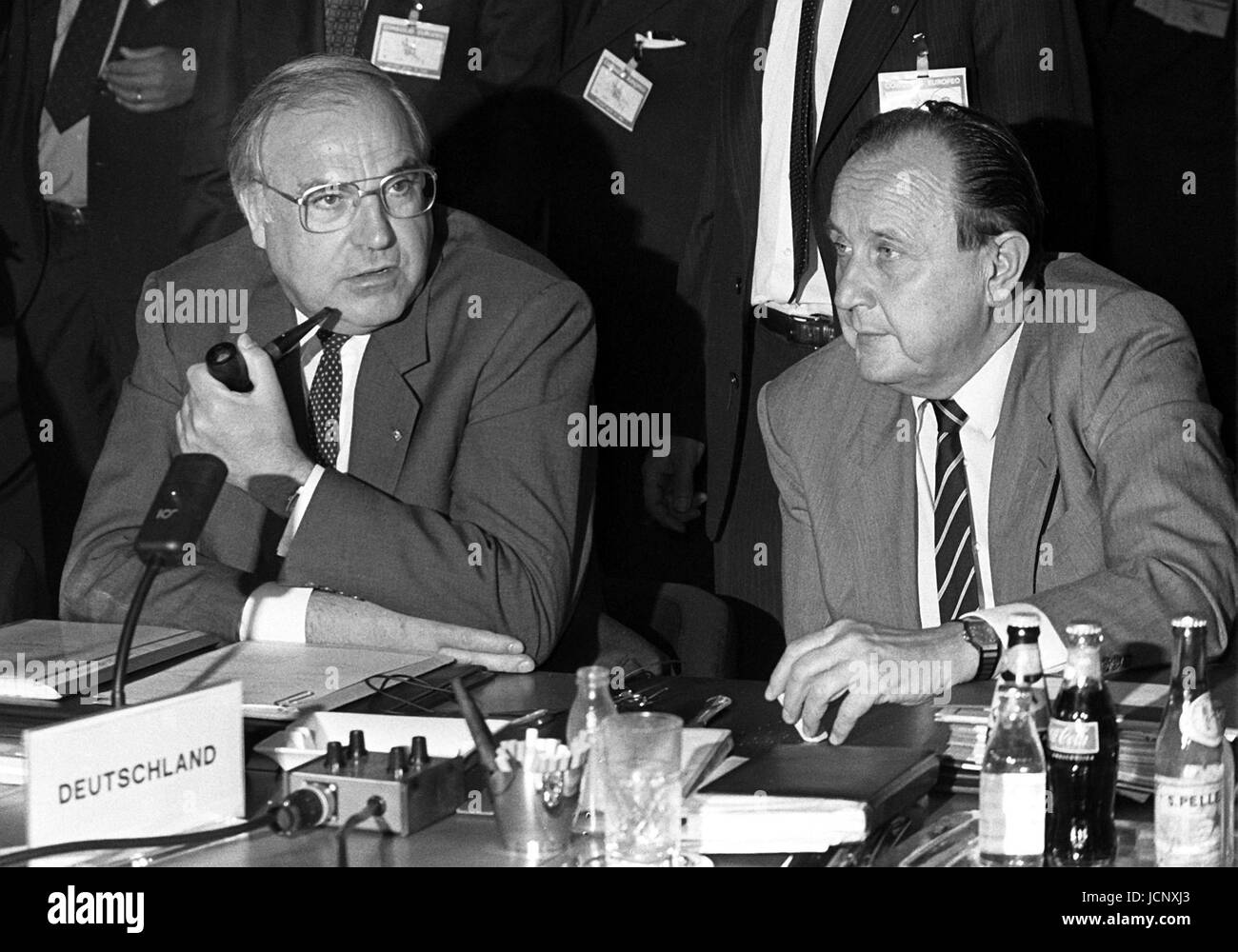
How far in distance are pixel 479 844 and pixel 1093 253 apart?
240 cm

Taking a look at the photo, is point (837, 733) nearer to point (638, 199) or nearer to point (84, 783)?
point (84, 783)

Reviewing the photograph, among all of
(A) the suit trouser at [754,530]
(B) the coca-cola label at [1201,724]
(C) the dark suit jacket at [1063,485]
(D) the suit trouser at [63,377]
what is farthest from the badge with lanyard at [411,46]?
(B) the coca-cola label at [1201,724]

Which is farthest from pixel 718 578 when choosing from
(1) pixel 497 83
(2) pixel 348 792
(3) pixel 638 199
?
(2) pixel 348 792

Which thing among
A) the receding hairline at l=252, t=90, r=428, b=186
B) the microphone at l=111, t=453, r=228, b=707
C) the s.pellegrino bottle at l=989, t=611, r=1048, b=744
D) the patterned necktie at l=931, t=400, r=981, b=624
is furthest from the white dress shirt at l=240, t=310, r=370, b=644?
the s.pellegrino bottle at l=989, t=611, r=1048, b=744

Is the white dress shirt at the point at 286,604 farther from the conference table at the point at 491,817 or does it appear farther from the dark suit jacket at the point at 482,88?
A: the dark suit jacket at the point at 482,88

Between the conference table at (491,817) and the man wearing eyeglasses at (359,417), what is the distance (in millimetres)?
390

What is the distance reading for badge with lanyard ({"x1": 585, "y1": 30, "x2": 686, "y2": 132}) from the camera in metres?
4.03

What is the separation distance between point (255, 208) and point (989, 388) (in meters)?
1.29

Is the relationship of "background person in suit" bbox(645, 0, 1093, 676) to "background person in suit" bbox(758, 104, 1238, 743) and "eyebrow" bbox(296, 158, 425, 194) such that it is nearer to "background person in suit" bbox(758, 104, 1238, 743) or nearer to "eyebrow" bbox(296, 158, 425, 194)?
"background person in suit" bbox(758, 104, 1238, 743)

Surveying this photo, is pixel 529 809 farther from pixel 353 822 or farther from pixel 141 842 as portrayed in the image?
pixel 141 842

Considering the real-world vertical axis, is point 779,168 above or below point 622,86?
below

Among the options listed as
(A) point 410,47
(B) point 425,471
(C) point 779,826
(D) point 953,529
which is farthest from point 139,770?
(A) point 410,47

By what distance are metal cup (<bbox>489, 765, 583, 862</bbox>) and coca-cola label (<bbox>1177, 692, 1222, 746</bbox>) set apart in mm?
596

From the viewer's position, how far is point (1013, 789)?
1516 mm
